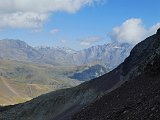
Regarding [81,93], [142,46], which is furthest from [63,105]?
[142,46]

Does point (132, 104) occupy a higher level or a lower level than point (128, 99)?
lower

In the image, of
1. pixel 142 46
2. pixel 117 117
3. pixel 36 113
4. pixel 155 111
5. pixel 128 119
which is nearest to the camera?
pixel 155 111

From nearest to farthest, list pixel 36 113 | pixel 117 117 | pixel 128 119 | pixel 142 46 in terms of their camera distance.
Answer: pixel 128 119 → pixel 117 117 → pixel 142 46 → pixel 36 113

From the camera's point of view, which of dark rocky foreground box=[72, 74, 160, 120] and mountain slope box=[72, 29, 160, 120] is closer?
dark rocky foreground box=[72, 74, 160, 120]

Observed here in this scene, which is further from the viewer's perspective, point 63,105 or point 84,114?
point 63,105

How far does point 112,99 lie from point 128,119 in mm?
15598

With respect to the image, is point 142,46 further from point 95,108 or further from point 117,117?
point 117,117

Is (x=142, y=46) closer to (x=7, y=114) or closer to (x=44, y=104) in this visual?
(x=44, y=104)

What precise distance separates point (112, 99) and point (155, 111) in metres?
18.1

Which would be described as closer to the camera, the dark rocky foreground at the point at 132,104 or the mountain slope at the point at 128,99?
the dark rocky foreground at the point at 132,104

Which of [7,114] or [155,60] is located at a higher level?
[155,60]

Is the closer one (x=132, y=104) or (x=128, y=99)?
(x=132, y=104)

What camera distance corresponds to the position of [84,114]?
1610 inches

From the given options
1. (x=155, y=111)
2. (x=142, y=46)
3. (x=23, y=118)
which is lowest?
(x=23, y=118)
